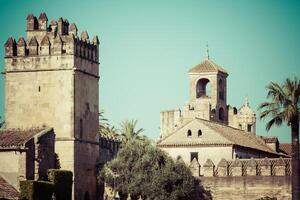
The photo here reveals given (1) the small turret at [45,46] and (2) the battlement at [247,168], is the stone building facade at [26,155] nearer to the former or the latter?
(1) the small turret at [45,46]

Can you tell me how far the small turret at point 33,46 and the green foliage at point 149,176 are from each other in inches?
Result: 353

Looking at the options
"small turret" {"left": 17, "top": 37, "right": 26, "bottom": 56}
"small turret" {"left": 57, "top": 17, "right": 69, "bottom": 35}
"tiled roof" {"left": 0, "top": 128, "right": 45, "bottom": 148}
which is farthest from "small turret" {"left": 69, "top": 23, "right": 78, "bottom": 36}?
"tiled roof" {"left": 0, "top": 128, "right": 45, "bottom": 148}

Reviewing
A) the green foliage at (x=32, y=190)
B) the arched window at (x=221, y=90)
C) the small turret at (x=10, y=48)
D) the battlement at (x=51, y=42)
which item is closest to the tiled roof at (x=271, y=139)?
the arched window at (x=221, y=90)

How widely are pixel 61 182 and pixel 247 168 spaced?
13.1m

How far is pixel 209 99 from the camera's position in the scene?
366 ft

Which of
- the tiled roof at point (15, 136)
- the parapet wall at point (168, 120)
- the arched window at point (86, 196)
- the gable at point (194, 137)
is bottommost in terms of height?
the arched window at point (86, 196)

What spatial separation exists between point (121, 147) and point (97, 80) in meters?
6.44

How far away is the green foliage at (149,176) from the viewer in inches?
3125

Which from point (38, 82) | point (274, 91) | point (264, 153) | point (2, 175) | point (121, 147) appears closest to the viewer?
point (274, 91)

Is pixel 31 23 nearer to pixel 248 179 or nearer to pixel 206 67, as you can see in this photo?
pixel 248 179

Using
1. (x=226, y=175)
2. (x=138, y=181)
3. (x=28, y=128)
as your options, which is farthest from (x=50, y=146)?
(x=226, y=175)

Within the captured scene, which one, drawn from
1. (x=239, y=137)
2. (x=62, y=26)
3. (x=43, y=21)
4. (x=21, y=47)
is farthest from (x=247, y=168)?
(x=21, y=47)

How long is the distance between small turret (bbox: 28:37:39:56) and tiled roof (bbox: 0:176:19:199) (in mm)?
10647

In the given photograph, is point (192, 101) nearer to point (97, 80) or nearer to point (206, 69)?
point (206, 69)
